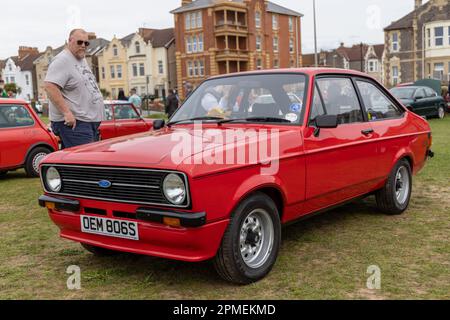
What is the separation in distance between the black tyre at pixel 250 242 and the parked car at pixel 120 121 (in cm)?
838

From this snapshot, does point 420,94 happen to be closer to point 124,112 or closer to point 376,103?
point 124,112

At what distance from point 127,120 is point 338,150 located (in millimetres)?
8399

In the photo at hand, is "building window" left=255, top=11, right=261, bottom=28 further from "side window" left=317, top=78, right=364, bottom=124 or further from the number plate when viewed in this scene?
the number plate

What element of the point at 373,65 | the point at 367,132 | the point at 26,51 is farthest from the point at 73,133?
the point at 26,51

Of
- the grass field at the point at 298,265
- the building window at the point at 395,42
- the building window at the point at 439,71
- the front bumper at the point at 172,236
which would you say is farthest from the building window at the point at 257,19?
the front bumper at the point at 172,236

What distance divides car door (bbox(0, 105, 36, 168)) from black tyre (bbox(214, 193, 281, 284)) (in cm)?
721

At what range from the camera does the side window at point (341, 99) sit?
513 cm

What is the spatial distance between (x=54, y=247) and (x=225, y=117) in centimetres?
222

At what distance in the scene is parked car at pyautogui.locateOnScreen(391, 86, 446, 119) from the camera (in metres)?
21.1

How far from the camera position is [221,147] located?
386 centimetres

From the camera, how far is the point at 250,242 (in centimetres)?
412

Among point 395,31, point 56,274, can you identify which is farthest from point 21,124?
point 395,31

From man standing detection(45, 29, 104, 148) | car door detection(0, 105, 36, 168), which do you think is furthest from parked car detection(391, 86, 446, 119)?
man standing detection(45, 29, 104, 148)

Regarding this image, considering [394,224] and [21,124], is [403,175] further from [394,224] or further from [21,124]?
[21,124]
